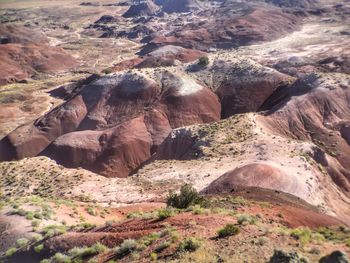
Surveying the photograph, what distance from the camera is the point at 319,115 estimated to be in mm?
48688

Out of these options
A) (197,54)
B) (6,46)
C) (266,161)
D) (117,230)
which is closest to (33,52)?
(6,46)

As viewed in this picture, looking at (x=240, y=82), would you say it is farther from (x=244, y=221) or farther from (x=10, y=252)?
(x=10, y=252)

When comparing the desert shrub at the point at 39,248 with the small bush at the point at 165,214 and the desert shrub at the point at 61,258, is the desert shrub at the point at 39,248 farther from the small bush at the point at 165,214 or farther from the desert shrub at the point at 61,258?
the small bush at the point at 165,214

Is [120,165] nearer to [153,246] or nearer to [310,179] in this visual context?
[310,179]

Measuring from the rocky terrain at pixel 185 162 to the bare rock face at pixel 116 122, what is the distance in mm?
165

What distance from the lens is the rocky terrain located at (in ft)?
58.1

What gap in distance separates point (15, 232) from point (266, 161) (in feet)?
67.3

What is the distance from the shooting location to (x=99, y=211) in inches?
1176

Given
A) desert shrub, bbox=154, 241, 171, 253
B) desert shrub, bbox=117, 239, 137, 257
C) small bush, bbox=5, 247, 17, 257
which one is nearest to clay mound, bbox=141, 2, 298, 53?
small bush, bbox=5, 247, 17, 257

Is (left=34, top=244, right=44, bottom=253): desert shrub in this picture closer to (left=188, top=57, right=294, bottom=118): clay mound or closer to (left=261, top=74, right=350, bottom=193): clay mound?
(left=261, top=74, right=350, bottom=193): clay mound

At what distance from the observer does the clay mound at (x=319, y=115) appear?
44875mm

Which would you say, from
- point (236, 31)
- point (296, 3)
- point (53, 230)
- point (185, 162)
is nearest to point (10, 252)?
point (53, 230)

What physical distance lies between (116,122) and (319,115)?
25492 millimetres

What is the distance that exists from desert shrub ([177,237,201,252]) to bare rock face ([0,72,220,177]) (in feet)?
109
